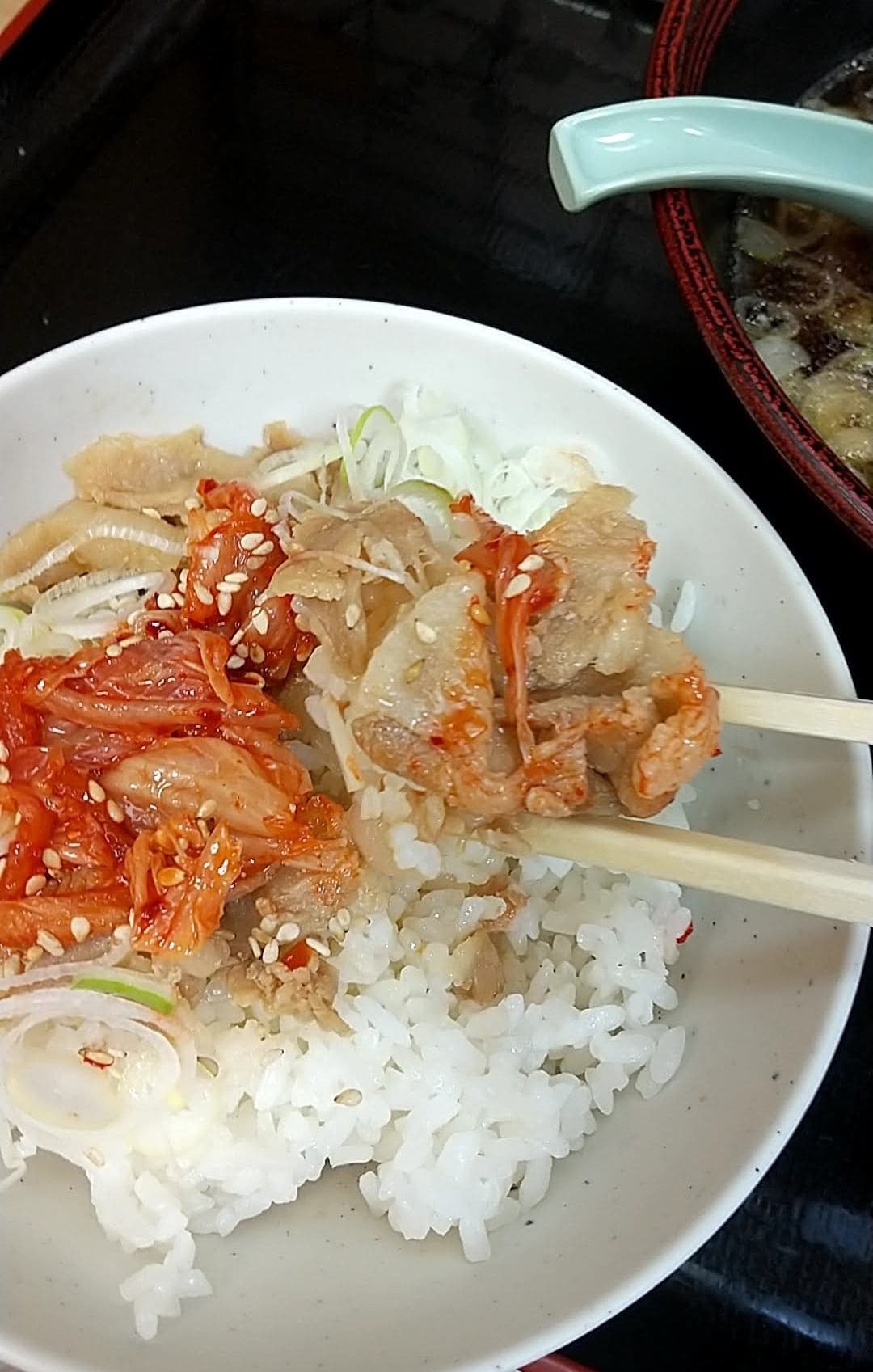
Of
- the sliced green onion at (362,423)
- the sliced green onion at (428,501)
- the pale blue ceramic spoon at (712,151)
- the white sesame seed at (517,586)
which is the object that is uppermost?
the pale blue ceramic spoon at (712,151)

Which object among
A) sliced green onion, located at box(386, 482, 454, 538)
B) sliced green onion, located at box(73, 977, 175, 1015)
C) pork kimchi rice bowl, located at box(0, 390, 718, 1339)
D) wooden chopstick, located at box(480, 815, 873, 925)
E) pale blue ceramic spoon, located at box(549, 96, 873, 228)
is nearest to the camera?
wooden chopstick, located at box(480, 815, 873, 925)

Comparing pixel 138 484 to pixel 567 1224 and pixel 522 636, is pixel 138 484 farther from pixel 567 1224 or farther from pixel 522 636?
pixel 567 1224

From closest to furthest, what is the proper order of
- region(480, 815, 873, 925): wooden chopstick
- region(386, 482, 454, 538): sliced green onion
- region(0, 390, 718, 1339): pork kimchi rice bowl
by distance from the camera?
1. region(480, 815, 873, 925): wooden chopstick
2. region(0, 390, 718, 1339): pork kimchi rice bowl
3. region(386, 482, 454, 538): sliced green onion

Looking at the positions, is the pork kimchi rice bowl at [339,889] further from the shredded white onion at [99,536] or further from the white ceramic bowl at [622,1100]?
the shredded white onion at [99,536]

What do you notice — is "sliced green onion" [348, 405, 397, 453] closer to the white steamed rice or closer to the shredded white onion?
the shredded white onion

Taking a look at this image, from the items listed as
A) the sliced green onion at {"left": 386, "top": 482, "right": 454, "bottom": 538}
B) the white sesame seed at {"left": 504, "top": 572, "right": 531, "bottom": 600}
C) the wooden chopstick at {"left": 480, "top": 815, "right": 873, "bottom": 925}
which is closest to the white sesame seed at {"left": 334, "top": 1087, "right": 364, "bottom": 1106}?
the wooden chopstick at {"left": 480, "top": 815, "right": 873, "bottom": 925}

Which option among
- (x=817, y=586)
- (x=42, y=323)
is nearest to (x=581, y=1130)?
(x=817, y=586)

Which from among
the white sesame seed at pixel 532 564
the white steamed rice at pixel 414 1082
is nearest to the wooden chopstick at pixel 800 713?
the white sesame seed at pixel 532 564

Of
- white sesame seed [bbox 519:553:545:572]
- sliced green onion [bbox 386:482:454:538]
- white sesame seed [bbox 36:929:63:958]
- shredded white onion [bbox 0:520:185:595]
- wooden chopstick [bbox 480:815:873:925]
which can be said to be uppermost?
white sesame seed [bbox 519:553:545:572]
